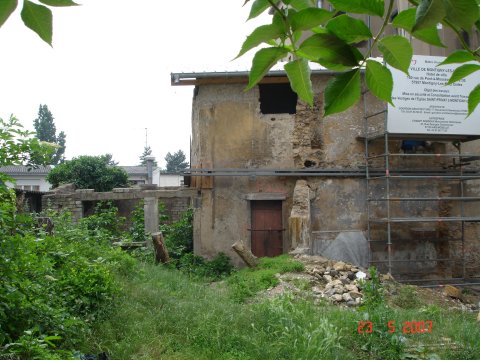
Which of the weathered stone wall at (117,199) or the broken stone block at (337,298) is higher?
the weathered stone wall at (117,199)

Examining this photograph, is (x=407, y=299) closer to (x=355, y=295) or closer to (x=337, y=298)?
(x=355, y=295)

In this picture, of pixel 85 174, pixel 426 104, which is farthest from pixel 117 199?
pixel 426 104

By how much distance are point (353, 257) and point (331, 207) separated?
124cm

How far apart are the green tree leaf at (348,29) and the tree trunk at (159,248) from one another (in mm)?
9008

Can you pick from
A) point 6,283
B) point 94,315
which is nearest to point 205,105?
point 94,315

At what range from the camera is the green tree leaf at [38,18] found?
2.30 feet

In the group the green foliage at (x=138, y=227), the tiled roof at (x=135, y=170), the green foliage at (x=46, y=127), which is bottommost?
the green foliage at (x=138, y=227)

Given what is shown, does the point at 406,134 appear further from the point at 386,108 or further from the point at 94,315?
the point at 94,315

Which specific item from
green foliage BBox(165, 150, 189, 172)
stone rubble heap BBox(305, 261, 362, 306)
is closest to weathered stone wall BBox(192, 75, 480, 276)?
stone rubble heap BBox(305, 261, 362, 306)

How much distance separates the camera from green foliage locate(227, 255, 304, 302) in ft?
24.1

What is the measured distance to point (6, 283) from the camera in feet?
11.8
